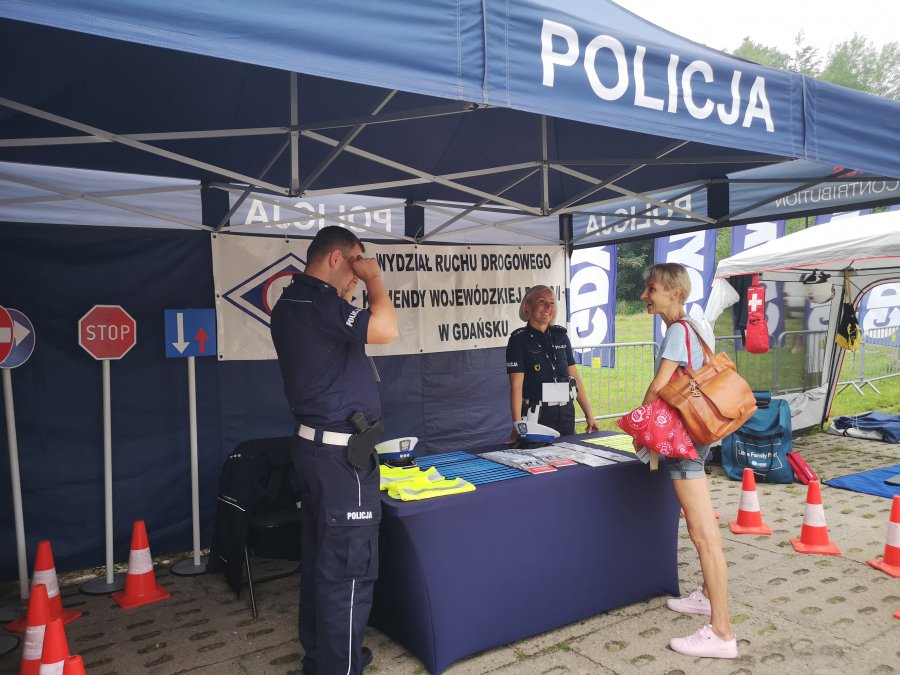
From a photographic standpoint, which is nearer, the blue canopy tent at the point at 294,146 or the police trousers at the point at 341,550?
the blue canopy tent at the point at 294,146

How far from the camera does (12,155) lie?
323 cm

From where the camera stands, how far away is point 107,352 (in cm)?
380

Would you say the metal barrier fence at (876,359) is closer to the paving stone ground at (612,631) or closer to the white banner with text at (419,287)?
the white banner with text at (419,287)

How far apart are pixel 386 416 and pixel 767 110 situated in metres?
3.45

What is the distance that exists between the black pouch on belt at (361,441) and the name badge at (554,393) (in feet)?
5.91

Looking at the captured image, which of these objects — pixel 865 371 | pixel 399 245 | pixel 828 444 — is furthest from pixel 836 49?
pixel 399 245

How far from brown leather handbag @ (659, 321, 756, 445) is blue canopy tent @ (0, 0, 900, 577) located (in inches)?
36.8

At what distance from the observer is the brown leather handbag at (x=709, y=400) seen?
2.64 metres

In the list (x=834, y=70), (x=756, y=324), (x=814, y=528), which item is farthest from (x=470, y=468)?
(x=834, y=70)

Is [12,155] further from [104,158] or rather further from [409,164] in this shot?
[409,164]

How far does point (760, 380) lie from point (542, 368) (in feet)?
17.7

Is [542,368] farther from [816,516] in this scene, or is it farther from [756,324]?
[756,324]

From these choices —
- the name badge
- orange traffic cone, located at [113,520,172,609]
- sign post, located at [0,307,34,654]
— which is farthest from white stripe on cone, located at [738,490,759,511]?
sign post, located at [0,307,34,654]

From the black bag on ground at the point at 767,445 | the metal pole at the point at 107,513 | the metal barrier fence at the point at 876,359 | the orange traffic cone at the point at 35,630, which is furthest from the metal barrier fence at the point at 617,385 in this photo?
the orange traffic cone at the point at 35,630
